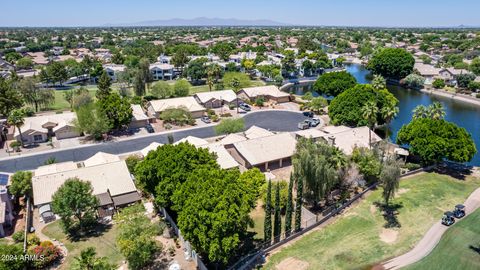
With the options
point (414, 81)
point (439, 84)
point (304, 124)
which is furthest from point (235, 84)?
point (439, 84)

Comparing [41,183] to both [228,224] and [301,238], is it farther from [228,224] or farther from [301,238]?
[301,238]

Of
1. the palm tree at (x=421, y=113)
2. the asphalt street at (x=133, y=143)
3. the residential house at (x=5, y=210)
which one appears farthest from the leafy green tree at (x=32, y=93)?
→ the palm tree at (x=421, y=113)

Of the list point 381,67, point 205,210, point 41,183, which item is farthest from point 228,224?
point 381,67

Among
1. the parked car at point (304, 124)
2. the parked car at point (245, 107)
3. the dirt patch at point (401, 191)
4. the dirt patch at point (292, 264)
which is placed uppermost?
the parked car at point (245, 107)

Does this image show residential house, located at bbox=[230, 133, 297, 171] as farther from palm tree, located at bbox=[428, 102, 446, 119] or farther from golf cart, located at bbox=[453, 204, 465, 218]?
palm tree, located at bbox=[428, 102, 446, 119]

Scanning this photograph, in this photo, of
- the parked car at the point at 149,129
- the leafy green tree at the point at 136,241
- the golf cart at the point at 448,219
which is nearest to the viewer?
the leafy green tree at the point at 136,241

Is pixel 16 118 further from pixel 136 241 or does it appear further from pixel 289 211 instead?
pixel 289 211

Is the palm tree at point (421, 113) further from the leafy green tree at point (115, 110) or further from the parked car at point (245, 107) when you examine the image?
the leafy green tree at point (115, 110)
